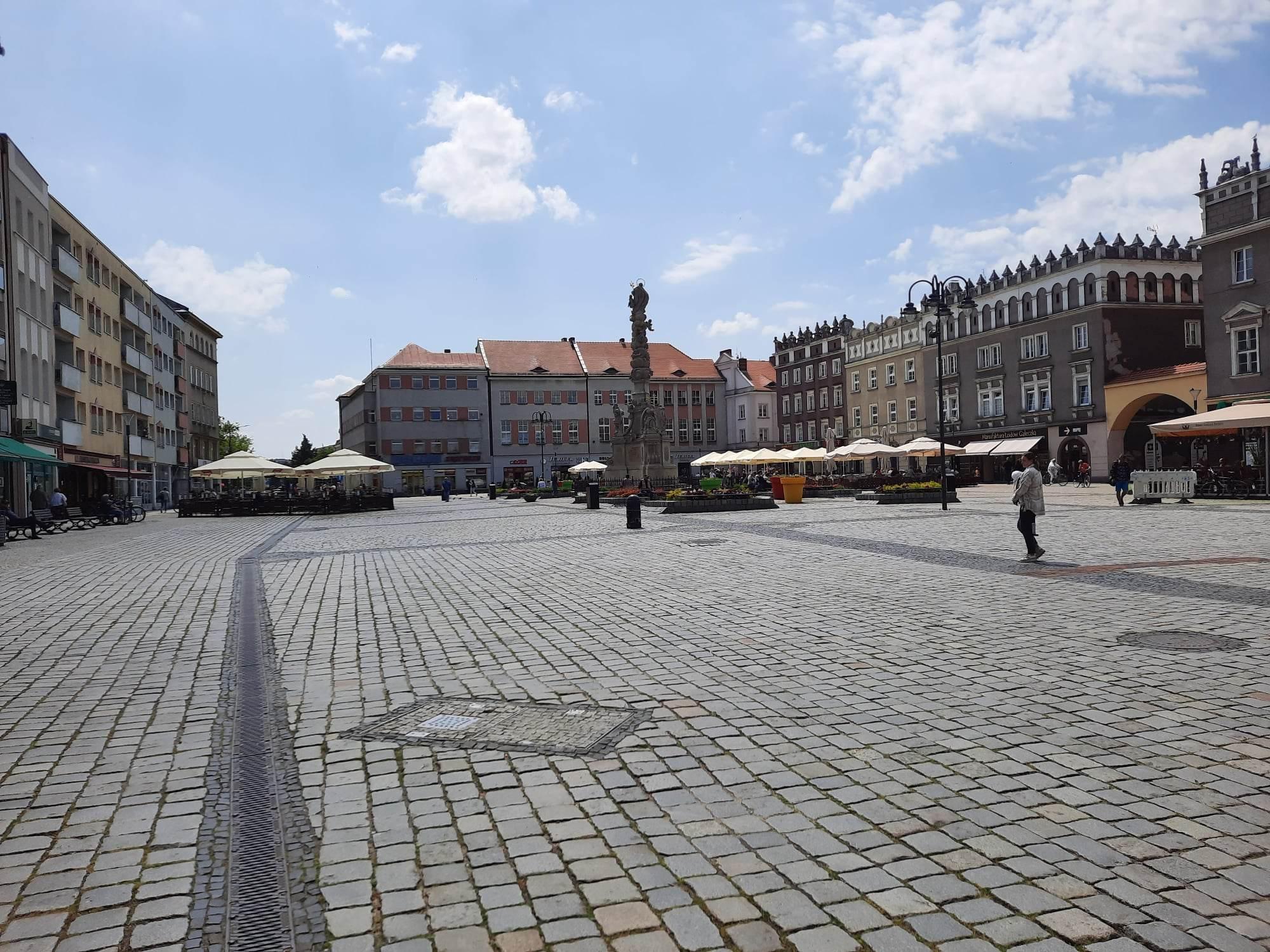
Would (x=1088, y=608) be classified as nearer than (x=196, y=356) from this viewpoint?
Yes

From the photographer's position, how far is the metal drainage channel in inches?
127

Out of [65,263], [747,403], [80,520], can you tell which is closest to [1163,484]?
[80,520]

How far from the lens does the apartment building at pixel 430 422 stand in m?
94.0

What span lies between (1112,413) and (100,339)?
56.3m

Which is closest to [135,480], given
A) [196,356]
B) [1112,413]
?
[196,356]

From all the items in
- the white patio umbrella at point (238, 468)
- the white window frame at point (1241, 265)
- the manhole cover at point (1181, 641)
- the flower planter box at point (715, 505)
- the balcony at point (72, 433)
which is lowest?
the manhole cover at point (1181, 641)

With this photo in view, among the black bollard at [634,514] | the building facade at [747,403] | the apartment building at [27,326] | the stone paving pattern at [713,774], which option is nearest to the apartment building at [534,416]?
the building facade at [747,403]

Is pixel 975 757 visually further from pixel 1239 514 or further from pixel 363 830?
pixel 1239 514

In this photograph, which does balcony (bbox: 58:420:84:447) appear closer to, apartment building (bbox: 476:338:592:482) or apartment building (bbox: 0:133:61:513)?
apartment building (bbox: 0:133:61:513)

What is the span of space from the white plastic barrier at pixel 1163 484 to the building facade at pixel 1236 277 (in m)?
12.0

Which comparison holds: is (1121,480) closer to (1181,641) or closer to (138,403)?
(1181,641)

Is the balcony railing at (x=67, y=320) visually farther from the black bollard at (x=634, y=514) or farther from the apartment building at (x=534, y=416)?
the apartment building at (x=534, y=416)

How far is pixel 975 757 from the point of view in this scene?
4.86 metres

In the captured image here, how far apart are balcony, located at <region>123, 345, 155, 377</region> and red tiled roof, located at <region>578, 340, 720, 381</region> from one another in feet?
146
